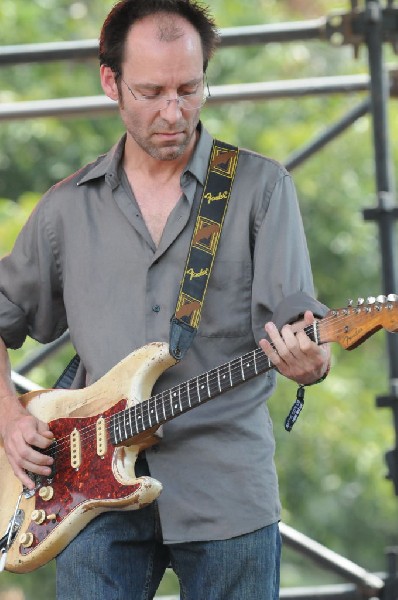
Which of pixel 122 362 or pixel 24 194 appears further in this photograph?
pixel 24 194

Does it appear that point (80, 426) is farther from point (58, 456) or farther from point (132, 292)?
point (132, 292)

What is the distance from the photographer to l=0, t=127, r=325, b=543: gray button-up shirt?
326 centimetres

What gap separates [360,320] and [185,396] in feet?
1.59

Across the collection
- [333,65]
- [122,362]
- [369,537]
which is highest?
[122,362]

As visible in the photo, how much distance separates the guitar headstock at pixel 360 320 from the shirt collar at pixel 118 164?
2.15 ft

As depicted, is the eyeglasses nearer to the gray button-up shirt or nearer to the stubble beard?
the stubble beard

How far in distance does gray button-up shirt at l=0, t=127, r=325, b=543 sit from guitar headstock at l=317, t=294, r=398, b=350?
294mm

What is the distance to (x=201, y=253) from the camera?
329 cm

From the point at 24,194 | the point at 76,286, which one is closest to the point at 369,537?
the point at 24,194

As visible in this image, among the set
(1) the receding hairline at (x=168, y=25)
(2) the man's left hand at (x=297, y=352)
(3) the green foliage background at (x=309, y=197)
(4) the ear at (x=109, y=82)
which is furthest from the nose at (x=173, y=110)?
(3) the green foliage background at (x=309, y=197)

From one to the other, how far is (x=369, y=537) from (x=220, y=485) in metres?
7.20

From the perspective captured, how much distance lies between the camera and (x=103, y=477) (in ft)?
10.5

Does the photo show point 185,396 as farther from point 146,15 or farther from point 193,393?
point 146,15

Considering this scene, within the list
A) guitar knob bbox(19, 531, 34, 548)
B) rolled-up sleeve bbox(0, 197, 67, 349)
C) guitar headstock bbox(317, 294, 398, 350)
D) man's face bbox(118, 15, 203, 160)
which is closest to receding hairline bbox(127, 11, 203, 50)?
man's face bbox(118, 15, 203, 160)
